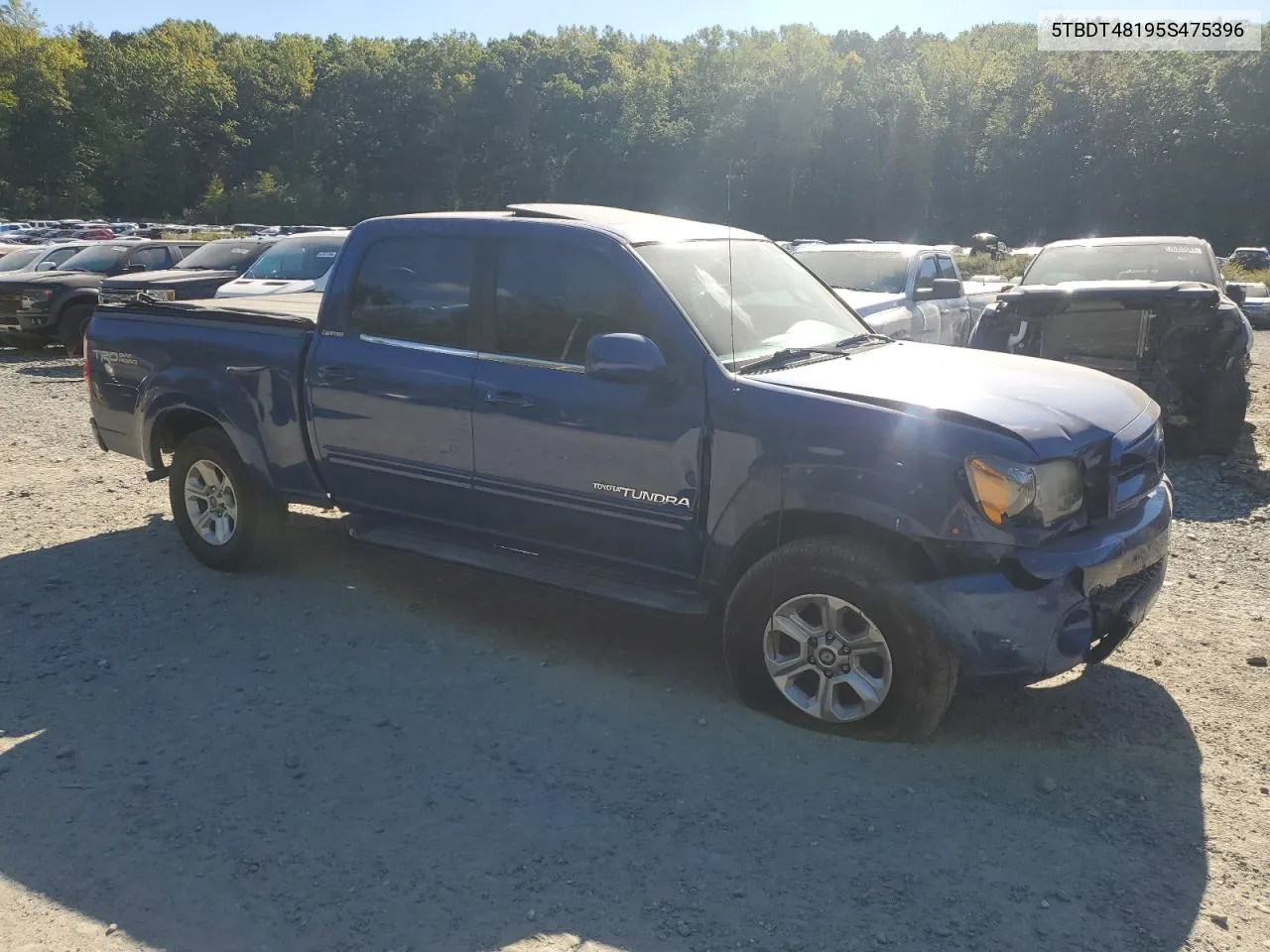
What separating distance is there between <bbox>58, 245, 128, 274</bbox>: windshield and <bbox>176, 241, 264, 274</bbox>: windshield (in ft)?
4.07

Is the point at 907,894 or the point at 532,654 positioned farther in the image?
the point at 532,654

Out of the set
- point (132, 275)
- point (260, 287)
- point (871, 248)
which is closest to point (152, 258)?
point (132, 275)

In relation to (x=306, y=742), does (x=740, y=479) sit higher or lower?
higher

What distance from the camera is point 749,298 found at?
15.7 feet

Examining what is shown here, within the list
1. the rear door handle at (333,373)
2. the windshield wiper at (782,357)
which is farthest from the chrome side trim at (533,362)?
the rear door handle at (333,373)

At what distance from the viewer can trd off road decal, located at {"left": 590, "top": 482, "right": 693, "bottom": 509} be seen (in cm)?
425

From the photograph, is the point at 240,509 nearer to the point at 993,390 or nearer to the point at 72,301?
the point at 993,390

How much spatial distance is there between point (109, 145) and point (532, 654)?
98.1 m

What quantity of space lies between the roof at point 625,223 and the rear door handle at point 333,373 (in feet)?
2.83

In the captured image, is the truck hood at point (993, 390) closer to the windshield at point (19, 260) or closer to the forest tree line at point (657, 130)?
the windshield at point (19, 260)

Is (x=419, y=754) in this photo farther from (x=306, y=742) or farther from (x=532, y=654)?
(x=532, y=654)

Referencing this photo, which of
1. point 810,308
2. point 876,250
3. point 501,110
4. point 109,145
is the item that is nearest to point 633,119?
point 501,110

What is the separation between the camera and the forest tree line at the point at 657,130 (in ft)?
213

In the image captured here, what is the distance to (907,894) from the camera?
310 centimetres
